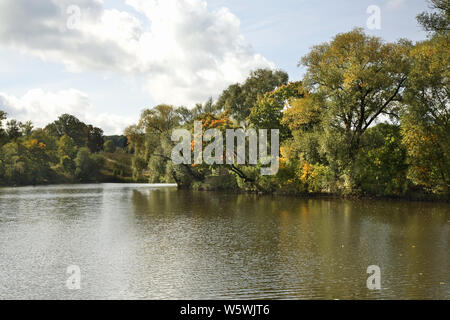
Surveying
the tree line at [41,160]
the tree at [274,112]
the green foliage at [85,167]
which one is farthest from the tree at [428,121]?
the green foliage at [85,167]

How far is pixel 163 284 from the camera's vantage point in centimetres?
1060

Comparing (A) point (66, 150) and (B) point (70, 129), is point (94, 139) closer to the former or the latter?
(B) point (70, 129)

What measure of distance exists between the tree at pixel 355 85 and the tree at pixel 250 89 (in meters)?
21.6

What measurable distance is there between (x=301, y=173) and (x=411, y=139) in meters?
10.7

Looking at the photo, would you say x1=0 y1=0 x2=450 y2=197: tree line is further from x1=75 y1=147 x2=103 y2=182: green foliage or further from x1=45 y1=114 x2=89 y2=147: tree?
x1=45 y1=114 x2=89 y2=147: tree

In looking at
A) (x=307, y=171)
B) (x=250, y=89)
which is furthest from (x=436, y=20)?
(x=250, y=89)

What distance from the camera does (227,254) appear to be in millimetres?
14148

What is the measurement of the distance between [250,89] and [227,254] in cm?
4749

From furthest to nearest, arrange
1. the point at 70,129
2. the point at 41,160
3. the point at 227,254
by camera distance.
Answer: the point at 70,129
the point at 41,160
the point at 227,254

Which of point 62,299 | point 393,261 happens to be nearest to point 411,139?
point 393,261

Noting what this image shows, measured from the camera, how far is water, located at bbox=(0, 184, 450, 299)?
10172mm

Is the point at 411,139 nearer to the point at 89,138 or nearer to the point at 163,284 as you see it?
the point at 163,284

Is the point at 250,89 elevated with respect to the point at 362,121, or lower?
elevated

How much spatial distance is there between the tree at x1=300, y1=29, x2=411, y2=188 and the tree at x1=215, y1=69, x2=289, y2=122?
21617 millimetres
